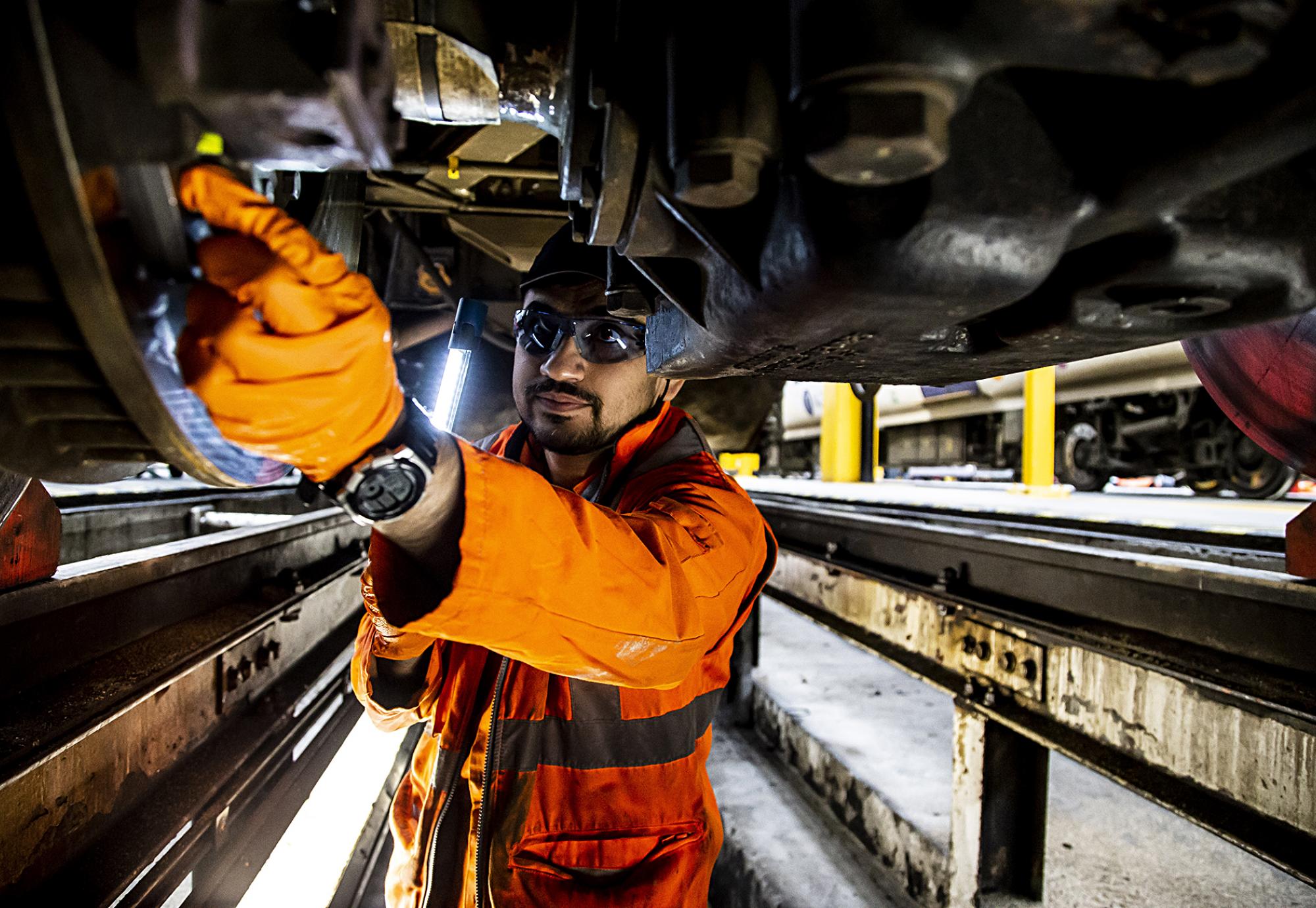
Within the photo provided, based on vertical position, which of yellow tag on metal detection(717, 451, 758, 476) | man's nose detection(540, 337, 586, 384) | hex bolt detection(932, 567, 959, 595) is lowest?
hex bolt detection(932, 567, 959, 595)

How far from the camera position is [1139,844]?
2.28 m

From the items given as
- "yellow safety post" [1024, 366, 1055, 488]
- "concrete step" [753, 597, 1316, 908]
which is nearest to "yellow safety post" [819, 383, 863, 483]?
"yellow safety post" [1024, 366, 1055, 488]

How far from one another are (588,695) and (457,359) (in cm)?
85

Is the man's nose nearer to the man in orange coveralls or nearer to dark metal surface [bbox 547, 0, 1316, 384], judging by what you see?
the man in orange coveralls

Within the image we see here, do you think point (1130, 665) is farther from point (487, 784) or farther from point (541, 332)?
point (541, 332)

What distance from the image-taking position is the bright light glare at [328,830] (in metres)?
1.54

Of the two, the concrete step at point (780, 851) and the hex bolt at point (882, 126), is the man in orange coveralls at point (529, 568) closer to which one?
the hex bolt at point (882, 126)

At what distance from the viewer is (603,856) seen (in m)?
1.38

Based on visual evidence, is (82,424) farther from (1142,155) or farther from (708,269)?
(1142,155)

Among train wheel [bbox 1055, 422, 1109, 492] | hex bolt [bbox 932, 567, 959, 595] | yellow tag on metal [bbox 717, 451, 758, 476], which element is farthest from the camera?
yellow tag on metal [bbox 717, 451, 758, 476]

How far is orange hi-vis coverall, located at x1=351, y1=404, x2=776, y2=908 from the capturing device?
0.84 meters

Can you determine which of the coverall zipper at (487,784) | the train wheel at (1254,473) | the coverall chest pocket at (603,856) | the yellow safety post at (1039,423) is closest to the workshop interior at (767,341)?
the coverall zipper at (487,784)

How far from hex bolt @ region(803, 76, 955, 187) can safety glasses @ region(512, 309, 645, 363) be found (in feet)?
3.48

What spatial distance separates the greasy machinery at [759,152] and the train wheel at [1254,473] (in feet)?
22.6
